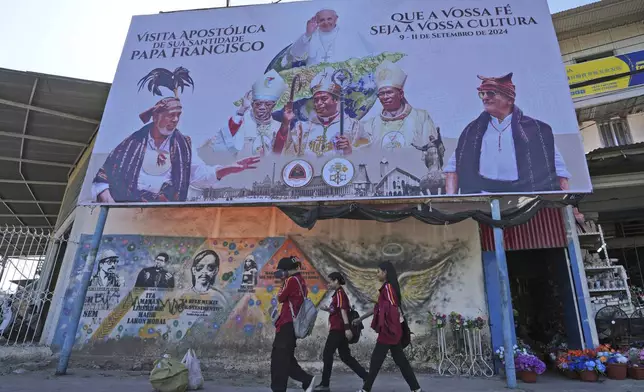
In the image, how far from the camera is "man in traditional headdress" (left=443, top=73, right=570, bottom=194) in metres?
6.06

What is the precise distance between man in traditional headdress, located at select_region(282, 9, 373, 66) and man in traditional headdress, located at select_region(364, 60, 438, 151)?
80 centimetres

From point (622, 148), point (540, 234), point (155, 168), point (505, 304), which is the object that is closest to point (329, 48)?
point (155, 168)

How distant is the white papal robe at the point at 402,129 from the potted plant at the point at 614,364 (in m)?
4.36

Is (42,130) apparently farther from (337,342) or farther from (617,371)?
(617,371)

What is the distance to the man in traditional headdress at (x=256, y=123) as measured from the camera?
709 cm

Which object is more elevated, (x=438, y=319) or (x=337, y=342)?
(x=438, y=319)

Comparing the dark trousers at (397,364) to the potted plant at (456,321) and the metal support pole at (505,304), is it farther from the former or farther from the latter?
the potted plant at (456,321)

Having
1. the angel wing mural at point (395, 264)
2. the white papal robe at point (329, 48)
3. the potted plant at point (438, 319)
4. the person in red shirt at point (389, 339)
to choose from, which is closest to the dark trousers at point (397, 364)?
the person in red shirt at point (389, 339)

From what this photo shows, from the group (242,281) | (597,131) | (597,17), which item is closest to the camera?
(242,281)

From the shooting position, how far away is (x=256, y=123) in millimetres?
7273

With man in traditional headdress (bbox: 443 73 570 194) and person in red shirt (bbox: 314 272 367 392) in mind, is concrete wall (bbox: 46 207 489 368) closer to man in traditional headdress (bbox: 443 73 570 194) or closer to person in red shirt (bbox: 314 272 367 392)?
man in traditional headdress (bbox: 443 73 570 194)

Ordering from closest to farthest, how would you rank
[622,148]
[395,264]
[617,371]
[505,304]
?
[505,304] → [617,371] → [622,148] → [395,264]

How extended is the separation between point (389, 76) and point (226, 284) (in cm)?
503

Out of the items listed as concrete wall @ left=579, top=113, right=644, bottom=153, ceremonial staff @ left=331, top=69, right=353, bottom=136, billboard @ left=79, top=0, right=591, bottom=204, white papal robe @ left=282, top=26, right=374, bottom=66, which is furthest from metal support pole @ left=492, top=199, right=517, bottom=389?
concrete wall @ left=579, top=113, right=644, bottom=153
